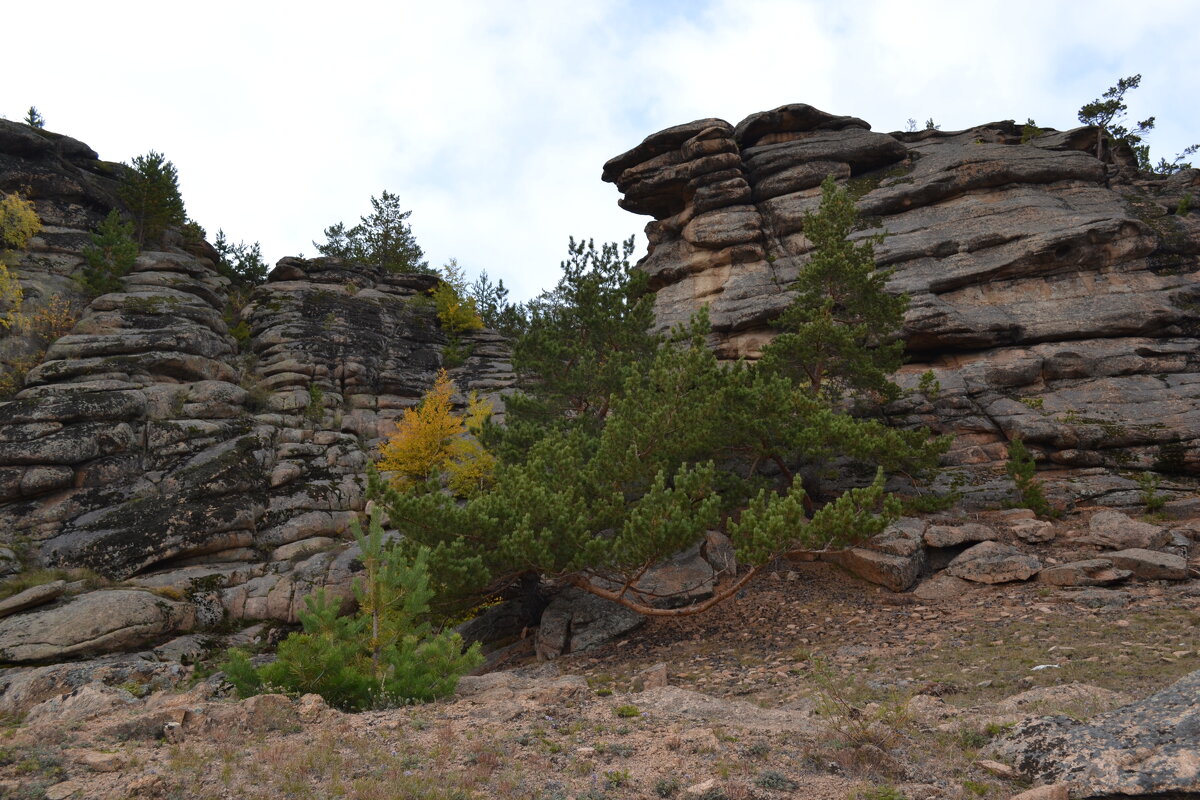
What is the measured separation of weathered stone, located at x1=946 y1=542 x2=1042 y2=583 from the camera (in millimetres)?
14656

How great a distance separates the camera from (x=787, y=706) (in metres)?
9.34

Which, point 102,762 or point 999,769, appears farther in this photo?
point 999,769

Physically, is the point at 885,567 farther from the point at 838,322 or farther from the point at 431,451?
the point at 431,451

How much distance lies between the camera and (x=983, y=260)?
26.9 metres

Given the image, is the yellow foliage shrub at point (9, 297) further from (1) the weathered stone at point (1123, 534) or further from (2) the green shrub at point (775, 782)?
(1) the weathered stone at point (1123, 534)

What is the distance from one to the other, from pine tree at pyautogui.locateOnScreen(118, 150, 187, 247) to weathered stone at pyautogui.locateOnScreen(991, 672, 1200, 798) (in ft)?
162

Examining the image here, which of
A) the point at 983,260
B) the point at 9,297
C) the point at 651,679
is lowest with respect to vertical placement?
the point at 651,679

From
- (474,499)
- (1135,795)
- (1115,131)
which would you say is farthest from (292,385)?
(1115,131)

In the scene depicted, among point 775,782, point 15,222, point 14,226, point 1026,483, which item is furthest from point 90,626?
point 15,222

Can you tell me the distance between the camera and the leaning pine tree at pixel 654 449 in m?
13.1

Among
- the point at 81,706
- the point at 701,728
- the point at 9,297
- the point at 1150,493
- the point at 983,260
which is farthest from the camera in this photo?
the point at 9,297

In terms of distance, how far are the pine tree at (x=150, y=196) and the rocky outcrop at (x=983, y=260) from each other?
30.2 meters

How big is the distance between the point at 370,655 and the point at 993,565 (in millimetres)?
14672

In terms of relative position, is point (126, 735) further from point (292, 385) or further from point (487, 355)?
point (487, 355)
